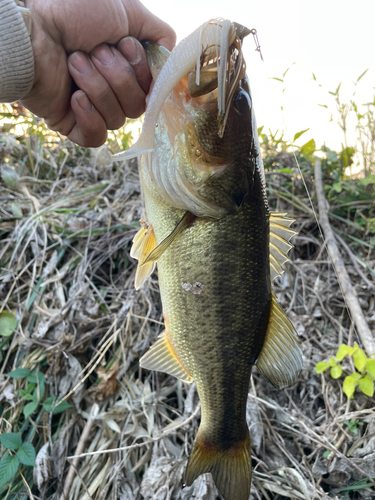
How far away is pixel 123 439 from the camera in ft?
6.66

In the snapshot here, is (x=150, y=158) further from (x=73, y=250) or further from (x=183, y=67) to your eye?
(x=73, y=250)

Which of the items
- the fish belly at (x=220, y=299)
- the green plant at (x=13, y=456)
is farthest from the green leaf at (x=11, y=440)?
the fish belly at (x=220, y=299)

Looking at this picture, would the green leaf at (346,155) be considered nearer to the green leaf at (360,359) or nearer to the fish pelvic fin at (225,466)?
the green leaf at (360,359)

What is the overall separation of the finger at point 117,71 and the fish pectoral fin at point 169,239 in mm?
534

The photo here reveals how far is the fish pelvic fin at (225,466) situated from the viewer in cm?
142

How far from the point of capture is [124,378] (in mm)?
2232

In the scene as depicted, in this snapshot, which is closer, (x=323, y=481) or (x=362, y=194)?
(x=323, y=481)

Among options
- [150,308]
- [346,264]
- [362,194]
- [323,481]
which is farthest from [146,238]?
[362,194]

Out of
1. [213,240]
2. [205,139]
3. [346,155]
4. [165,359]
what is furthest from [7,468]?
[346,155]

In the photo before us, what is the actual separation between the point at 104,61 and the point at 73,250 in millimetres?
1654

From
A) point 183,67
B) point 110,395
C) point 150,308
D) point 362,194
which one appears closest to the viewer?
point 183,67

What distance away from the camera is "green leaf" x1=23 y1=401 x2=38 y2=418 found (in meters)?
1.96

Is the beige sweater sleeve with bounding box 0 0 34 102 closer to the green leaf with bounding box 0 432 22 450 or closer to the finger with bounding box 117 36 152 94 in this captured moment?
the finger with bounding box 117 36 152 94

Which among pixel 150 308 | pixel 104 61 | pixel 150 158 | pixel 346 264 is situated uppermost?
pixel 104 61
